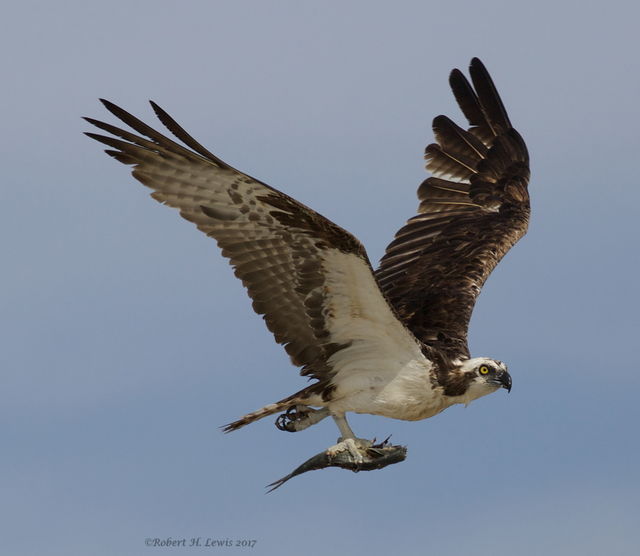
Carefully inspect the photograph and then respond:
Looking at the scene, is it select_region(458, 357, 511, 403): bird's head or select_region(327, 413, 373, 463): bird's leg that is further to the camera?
select_region(458, 357, 511, 403): bird's head

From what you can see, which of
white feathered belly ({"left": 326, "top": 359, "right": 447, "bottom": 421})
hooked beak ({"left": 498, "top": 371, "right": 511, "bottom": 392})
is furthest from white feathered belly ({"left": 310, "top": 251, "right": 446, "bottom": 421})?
hooked beak ({"left": 498, "top": 371, "right": 511, "bottom": 392})

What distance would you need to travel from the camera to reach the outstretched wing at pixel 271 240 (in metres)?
11.9

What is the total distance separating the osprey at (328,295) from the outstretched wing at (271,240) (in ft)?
0.04

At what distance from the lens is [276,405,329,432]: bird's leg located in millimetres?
13453

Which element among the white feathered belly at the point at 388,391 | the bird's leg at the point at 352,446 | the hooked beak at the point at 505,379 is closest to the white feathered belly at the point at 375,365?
the white feathered belly at the point at 388,391

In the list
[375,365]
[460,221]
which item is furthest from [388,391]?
[460,221]

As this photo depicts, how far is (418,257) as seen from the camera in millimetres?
16297

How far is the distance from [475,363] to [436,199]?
461 centimetres

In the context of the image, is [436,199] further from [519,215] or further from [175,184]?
[175,184]

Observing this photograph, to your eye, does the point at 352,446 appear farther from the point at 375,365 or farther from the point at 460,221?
the point at 460,221

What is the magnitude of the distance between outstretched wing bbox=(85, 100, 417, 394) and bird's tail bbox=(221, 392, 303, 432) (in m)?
0.63

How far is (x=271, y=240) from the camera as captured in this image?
1233 centimetres

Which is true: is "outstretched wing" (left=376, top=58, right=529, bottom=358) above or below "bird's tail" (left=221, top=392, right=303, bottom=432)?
above

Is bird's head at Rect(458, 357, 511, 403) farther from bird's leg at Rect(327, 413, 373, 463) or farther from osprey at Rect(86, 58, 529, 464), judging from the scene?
bird's leg at Rect(327, 413, 373, 463)
